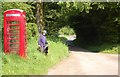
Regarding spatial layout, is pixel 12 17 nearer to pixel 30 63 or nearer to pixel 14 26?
pixel 14 26

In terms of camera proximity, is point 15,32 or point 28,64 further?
point 15,32

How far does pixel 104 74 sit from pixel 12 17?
4839 mm

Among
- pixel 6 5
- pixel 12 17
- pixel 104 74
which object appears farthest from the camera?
pixel 6 5

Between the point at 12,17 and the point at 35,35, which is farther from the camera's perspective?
the point at 35,35

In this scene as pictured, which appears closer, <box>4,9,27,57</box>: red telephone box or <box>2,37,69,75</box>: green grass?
<box>2,37,69,75</box>: green grass

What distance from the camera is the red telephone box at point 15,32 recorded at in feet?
49.3

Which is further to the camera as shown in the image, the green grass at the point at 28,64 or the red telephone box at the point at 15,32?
the red telephone box at the point at 15,32

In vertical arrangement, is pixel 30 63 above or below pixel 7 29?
below

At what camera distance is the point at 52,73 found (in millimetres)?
13891

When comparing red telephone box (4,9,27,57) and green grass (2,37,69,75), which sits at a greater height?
red telephone box (4,9,27,57)

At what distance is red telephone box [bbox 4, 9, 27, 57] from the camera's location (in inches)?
591

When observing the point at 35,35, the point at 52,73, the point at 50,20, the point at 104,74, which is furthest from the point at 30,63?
the point at 50,20

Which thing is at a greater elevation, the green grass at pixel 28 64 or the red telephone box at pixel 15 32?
the red telephone box at pixel 15 32

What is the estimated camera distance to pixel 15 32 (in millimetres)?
15359
